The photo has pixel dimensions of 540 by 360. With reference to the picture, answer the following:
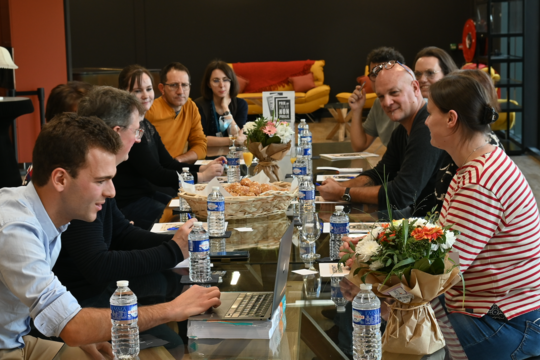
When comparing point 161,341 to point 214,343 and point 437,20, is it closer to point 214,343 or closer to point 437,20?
point 214,343

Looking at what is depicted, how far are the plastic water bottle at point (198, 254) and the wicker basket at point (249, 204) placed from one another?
2.09 feet

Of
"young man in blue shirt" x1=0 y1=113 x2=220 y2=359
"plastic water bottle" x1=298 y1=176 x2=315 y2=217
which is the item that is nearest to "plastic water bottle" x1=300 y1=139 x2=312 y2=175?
"plastic water bottle" x1=298 y1=176 x2=315 y2=217

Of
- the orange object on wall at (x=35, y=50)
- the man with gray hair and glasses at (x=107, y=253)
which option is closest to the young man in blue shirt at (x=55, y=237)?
the man with gray hair and glasses at (x=107, y=253)

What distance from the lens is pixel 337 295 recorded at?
1.70m

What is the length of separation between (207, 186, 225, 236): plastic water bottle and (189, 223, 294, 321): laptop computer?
0.72 meters

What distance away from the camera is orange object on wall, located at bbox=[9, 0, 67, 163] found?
24.3ft

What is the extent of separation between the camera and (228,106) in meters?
5.47

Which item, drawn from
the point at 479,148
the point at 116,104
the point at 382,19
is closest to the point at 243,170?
the point at 116,104

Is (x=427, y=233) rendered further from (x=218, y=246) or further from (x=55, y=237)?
(x=218, y=246)

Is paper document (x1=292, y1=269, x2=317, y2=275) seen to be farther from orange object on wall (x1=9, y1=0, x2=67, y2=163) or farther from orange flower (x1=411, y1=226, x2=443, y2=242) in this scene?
orange object on wall (x1=9, y1=0, x2=67, y2=163)

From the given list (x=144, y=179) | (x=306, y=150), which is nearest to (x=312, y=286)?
(x=144, y=179)

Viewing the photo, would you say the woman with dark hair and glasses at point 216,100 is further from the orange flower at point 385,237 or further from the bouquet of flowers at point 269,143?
the orange flower at point 385,237

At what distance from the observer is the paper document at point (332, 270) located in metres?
1.90

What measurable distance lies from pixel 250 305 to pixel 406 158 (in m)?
1.52
